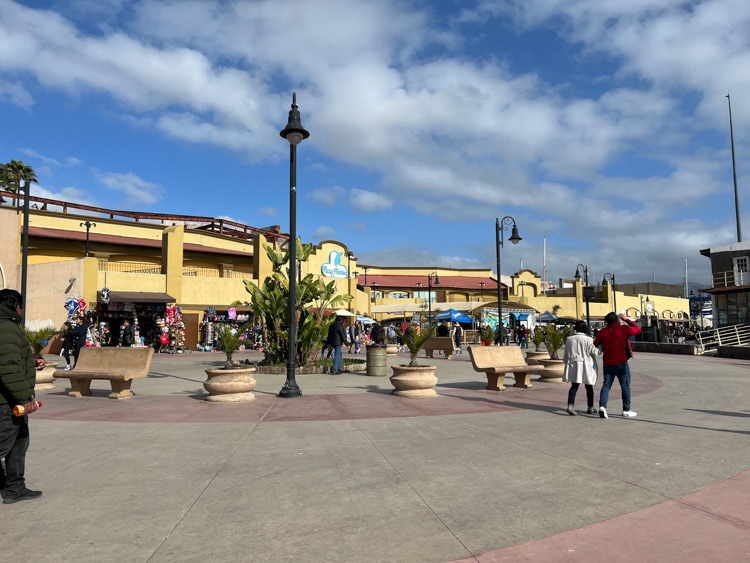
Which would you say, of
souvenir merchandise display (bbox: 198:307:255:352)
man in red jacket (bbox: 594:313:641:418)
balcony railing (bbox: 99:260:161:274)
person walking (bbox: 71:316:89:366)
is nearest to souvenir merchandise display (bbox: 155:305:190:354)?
souvenir merchandise display (bbox: 198:307:255:352)

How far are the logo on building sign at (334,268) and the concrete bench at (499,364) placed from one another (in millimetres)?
32608

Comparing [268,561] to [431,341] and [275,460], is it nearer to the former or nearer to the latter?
[275,460]

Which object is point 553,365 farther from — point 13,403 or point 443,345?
point 13,403

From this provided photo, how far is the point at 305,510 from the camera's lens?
4.22 m

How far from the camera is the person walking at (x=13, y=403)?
14.5ft

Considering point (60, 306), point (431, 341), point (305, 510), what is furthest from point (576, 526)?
point (60, 306)

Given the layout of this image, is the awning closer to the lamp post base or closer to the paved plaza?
the paved plaza

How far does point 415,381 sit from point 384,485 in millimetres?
5558

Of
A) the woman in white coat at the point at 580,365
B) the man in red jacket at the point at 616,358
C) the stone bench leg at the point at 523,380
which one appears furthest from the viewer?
the stone bench leg at the point at 523,380

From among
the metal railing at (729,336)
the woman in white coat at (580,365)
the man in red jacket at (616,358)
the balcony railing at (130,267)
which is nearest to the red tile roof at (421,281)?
the balcony railing at (130,267)

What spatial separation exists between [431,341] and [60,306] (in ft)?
61.9

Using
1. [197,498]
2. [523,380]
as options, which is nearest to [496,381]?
[523,380]

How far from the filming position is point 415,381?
34.0ft

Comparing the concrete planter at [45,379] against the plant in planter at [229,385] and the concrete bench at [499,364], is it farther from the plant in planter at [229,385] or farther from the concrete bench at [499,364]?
the concrete bench at [499,364]
